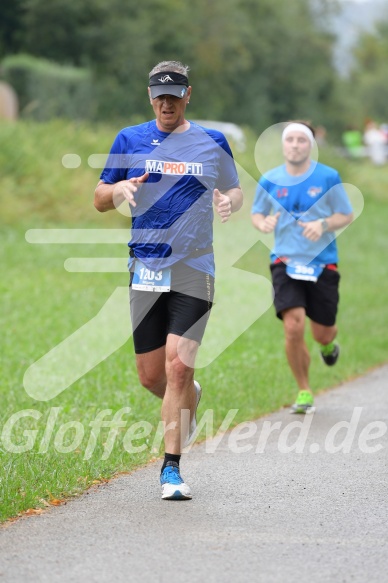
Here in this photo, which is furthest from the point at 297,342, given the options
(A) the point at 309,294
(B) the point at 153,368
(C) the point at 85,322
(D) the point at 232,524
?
(C) the point at 85,322

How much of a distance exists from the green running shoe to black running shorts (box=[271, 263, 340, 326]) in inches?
26.2

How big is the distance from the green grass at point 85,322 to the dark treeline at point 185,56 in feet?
32.5

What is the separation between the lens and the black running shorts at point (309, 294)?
10188mm

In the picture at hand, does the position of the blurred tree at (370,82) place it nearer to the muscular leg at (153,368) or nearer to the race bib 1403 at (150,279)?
the muscular leg at (153,368)

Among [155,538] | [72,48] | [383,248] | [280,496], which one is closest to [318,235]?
[280,496]

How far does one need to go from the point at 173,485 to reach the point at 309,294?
390 cm

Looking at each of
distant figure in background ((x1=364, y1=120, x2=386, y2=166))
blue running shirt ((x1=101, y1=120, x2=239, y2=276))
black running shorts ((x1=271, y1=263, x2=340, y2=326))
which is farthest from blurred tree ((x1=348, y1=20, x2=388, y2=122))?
blue running shirt ((x1=101, y1=120, x2=239, y2=276))

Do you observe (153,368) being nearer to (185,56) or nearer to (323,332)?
(323,332)

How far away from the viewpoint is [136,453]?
26.6 feet

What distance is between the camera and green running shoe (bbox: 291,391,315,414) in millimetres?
10188

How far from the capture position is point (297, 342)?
1025 centimetres

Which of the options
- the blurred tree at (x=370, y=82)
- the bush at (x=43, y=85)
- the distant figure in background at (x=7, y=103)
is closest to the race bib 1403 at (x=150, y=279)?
the distant figure in background at (x=7, y=103)

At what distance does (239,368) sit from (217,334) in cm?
248

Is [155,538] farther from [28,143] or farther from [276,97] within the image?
[276,97]
